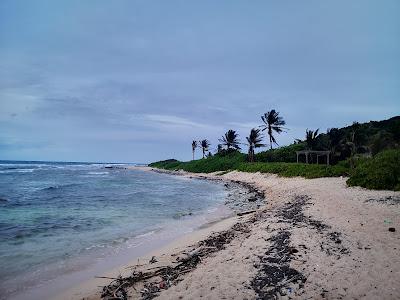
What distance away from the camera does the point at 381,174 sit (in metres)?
14.6

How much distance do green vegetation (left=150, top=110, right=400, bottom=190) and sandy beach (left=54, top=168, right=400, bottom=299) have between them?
264 inches

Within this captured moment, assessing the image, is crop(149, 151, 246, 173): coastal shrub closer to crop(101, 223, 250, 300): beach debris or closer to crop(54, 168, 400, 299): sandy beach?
crop(54, 168, 400, 299): sandy beach

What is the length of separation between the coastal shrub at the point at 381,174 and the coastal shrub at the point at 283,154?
1184 inches

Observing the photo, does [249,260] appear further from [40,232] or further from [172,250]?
[40,232]

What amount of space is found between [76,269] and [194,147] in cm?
9767

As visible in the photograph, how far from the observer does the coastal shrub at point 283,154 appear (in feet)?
154

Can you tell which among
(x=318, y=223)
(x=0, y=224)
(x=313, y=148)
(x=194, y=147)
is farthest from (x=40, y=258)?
(x=194, y=147)

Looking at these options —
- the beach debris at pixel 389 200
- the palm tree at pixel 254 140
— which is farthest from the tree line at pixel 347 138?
the beach debris at pixel 389 200

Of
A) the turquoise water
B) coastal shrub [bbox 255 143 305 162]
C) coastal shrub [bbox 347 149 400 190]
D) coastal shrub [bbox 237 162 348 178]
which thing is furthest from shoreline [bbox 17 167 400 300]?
coastal shrub [bbox 255 143 305 162]

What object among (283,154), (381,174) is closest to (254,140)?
(283,154)

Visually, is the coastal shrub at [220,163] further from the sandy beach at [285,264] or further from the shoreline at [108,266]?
the sandy beach at [285,264]

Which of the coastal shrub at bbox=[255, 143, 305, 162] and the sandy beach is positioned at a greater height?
the coastal shrub at bbox=[255, 143, 305, 162]

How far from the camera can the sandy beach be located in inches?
192

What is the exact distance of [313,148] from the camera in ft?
144
